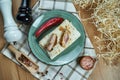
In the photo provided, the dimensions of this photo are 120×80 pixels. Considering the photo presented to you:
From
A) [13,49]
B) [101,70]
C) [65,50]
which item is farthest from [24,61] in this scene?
[101,70]

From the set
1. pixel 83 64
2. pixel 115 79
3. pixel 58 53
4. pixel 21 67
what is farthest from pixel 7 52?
pixel 115 79

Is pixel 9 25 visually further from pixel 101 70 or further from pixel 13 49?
pixel 101 70

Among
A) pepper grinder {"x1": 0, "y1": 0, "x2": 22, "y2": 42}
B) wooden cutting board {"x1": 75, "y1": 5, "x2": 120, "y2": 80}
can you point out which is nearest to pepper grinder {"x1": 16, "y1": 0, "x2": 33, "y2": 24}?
pepper grinder {"x1": 0, "y1": 0, "x2": 22, "y2": 42}

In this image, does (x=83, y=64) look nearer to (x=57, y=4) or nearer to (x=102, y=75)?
(x=102, y=75)

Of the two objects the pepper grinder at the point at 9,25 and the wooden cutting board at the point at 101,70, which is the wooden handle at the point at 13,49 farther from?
the wooden cutting board at the point at 101,70

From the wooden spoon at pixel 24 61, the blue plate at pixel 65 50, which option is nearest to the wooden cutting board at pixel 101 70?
the blue plate at pixel 65 50

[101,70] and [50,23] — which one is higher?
[50,23]
